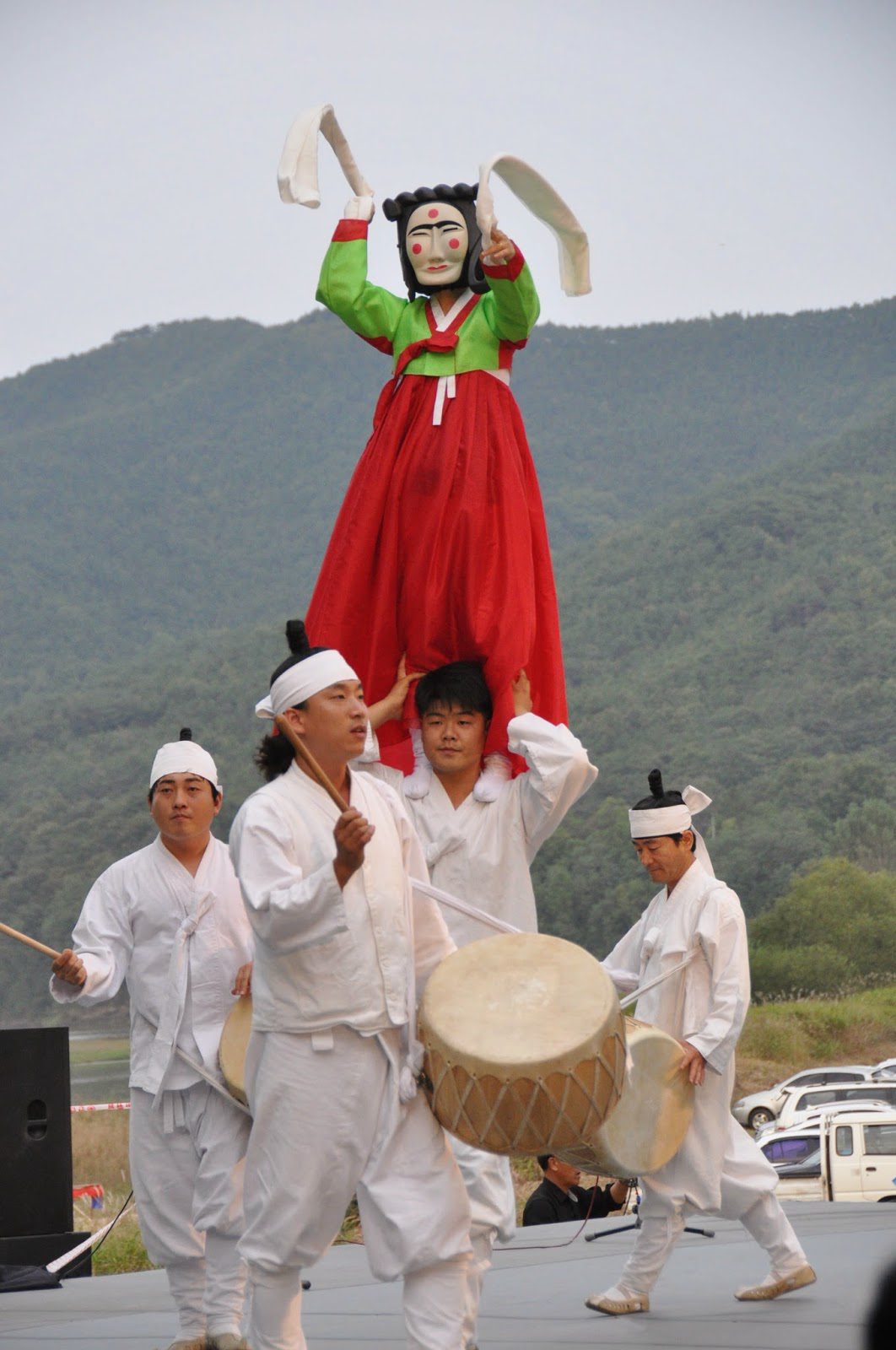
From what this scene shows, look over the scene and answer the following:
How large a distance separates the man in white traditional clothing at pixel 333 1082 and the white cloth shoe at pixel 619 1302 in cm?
125

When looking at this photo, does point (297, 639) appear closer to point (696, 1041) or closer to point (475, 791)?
point (475, 791)

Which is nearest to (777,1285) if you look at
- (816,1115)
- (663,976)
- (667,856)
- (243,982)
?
(663,976)

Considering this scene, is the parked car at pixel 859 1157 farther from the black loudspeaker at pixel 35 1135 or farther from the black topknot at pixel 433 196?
the black topknot at pixel 433 196

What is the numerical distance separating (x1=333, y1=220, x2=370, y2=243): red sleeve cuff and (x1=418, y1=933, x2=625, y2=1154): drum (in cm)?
232

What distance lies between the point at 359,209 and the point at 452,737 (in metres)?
1.62

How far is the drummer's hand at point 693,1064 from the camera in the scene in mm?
4285

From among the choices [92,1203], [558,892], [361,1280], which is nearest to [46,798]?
[558,892]

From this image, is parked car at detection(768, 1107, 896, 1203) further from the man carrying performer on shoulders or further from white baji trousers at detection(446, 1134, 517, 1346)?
white baji trousers at detection(446, 1134, 517, 1346)

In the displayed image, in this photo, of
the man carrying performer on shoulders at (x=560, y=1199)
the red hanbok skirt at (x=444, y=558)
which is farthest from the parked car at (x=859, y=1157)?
the red hanbok skirt at (x=444, y=558)

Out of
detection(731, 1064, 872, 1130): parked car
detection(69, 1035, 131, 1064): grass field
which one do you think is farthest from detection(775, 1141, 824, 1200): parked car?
detection(69, 1035, 131, 1064): grass field

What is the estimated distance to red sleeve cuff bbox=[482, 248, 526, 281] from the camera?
4.49 m

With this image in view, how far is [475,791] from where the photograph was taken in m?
4.32

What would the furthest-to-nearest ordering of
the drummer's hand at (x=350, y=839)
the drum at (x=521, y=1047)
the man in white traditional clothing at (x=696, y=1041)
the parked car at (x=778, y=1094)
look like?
the parked car at (x=778, y=1094)
the man in white traditional clothing at (x=696, y=1041)
the drum at (x=521, y=1047)
the drummer's hand at (x=350, y=839)

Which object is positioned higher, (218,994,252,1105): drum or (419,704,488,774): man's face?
(419,704,488,774): man's face
